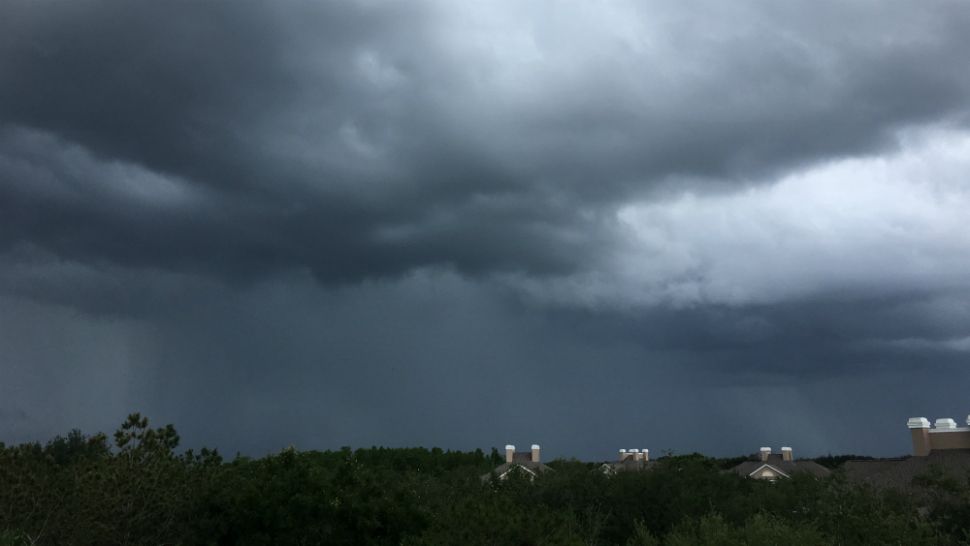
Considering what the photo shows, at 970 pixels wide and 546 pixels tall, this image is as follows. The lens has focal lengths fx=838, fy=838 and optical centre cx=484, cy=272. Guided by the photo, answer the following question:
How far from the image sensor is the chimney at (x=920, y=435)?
2511 inches

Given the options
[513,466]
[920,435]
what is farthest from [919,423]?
[513,466]

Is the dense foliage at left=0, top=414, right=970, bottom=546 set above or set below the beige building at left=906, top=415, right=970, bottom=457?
below

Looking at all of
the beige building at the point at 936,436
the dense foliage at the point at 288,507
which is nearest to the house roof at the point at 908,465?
the beige building at the point at 936,436

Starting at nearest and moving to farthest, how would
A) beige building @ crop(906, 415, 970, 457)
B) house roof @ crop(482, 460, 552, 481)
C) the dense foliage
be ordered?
the dense foliage → house roof @ crop(482, 460, 552, 481) → beige building @ crop(906, 415, 970, 457)

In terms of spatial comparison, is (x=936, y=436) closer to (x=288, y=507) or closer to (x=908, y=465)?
(x=908, y=465)

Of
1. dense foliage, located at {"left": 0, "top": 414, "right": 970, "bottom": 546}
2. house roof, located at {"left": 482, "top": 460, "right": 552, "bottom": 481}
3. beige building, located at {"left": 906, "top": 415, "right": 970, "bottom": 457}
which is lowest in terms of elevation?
dense foliage, located at {"left": 0, "top": 414, "right": 970, "bottom": 546}

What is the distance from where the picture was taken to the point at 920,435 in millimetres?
64000

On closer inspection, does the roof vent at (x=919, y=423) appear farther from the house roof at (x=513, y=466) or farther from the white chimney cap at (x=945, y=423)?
the house roof at (x=513, y=466)

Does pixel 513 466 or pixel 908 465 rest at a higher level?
pixel 908 465

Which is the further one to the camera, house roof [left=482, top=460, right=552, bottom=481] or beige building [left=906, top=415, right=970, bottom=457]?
beige building [left=906, top=415, right=970, bottom=457]

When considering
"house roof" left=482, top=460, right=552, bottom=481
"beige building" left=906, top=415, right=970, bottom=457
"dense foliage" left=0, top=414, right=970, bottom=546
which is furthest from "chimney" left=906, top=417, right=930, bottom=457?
"dense foliage" left=0, top=414, right=970, bottom=546

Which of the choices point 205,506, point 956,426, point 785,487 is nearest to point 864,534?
point 785,487

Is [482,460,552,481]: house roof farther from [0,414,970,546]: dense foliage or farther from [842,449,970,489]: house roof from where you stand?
[842,449,970,489]: house roof

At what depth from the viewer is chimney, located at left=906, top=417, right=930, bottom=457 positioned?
6378 cm
